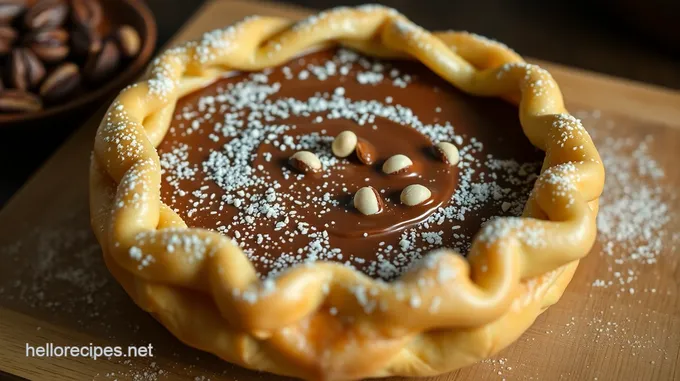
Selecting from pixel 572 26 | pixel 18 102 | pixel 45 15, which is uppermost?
pixel 45 15

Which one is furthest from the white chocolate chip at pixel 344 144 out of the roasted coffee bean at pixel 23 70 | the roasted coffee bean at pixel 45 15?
the roasted coffee bean at pixel 45 15

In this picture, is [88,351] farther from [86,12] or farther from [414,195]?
[86,12]

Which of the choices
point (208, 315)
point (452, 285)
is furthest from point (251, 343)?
point (452, 285)

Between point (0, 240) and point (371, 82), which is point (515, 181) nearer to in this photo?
point (371, 82)

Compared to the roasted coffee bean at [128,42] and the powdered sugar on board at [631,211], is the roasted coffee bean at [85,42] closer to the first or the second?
the roasted coffee bean at [128,42]

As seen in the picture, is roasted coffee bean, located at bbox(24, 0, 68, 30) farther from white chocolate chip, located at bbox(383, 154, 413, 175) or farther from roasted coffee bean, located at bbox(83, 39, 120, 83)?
white chocolate chip, located at bbox(383, 154, 413, 175)

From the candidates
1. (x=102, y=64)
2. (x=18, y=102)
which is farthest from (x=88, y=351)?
(x=102, y=64)
